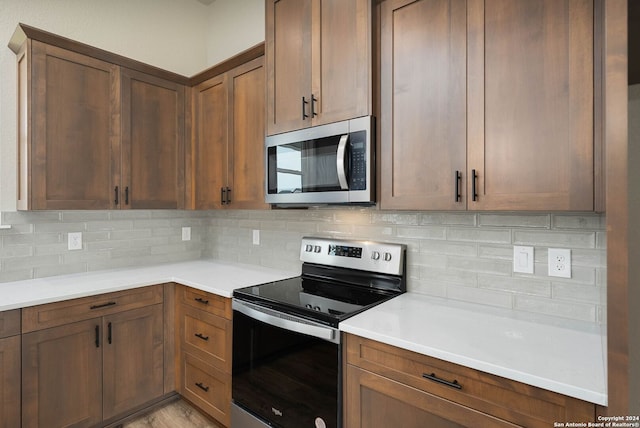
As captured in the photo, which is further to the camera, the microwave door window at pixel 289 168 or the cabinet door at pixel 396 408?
the microwave door window at pixel 289 168

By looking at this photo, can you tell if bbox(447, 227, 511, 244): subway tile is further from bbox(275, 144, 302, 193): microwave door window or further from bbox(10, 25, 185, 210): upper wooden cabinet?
bbox(10, 25, 185, 210): upper wooden cabinet

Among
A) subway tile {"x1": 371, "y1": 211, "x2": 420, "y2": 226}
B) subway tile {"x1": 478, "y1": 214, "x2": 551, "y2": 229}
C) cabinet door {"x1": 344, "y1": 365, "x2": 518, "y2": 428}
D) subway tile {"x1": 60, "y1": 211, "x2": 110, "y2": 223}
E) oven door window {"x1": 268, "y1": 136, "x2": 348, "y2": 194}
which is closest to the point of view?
cabinet door {"x1": 344, "y1": 365, "x2": 518, "y2": 428}

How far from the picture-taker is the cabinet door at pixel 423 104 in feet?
4.55

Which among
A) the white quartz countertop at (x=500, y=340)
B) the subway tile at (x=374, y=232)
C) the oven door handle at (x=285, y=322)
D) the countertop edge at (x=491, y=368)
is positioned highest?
the subway tile at (x=374, y=232)

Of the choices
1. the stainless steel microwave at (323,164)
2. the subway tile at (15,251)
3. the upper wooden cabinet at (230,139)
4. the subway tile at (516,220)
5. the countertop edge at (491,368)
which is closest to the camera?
the countertop edge at (491,368)

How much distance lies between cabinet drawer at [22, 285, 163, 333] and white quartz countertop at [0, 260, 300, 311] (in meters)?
0.04

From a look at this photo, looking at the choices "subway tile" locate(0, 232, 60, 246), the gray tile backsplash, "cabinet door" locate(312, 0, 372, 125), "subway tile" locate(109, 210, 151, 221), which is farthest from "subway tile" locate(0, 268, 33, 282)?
"cabinet door" locate(312, 0, 372, 125)

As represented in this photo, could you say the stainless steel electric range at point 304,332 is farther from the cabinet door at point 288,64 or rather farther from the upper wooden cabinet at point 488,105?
the cabinet door at point 288,64

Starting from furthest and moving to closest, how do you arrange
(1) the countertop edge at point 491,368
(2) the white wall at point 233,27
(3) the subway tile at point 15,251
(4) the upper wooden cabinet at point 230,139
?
1. (2) the white wall at point 233,27
2. (4) the upper wooden cabinet at point 230,139
3. (3) the subway tile at point 15,251
4. (1) the countertop edge at point 491,368

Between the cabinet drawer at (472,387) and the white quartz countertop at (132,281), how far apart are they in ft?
3.18

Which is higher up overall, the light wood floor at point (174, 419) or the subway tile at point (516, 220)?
the subway tile at point (516, 220)

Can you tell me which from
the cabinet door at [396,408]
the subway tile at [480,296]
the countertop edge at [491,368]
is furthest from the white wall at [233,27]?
the cabinet door at [396,408]

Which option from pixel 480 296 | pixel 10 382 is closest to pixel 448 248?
pixel 480 296

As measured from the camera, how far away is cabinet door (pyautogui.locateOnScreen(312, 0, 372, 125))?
1614mm
